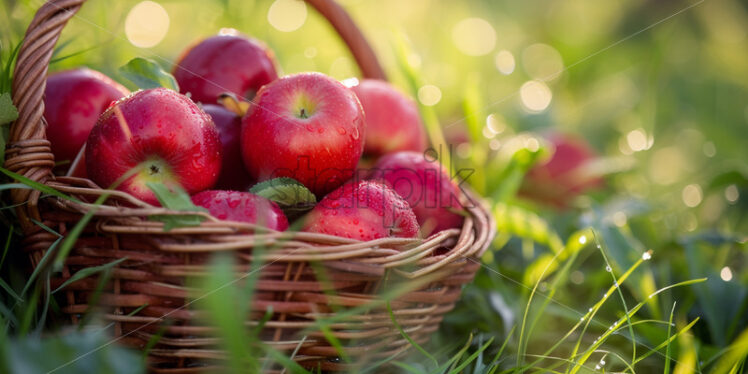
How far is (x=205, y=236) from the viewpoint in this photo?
76 centimetres

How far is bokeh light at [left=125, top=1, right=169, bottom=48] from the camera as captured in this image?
6.20ft

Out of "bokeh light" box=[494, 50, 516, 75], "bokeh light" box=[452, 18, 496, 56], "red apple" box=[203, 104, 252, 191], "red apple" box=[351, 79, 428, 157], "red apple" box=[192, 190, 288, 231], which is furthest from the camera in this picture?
"bokeh light" box=[452, 18, 496, 56]

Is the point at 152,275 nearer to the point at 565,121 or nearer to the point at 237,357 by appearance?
the point at 237,357

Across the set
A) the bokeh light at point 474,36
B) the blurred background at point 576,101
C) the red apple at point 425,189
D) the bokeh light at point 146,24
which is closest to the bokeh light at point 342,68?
the blurred background at point 576,101

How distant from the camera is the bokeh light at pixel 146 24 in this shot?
6.20ft

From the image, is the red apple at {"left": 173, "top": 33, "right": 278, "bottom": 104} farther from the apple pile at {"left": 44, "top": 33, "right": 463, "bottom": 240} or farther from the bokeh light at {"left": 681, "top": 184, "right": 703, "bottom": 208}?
the bokeh light at {"left": 681, "top": 184, "right": 703, "bottom": 208}

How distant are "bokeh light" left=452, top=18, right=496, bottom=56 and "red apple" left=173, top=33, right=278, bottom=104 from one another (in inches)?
76.8

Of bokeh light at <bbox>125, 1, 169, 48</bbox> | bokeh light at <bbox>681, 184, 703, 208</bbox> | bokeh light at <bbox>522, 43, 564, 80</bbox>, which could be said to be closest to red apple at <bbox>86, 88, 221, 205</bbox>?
bokeh light at <bbox>125, 1, 169, 48</bbox>

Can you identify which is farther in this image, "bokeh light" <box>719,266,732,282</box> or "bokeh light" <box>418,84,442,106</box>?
"bokeh light" <box>418,84,442,106</box>

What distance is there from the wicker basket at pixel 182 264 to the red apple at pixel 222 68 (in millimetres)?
334

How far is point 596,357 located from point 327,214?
0.60m

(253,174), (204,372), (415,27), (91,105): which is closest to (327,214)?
(253,174)

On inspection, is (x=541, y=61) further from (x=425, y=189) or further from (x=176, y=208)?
(x=176, y=208)

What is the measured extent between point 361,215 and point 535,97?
6.03ft
